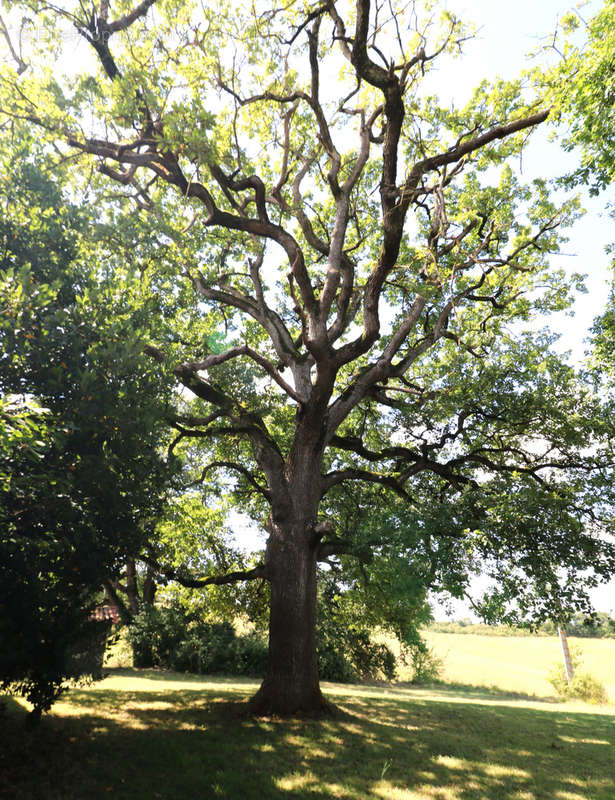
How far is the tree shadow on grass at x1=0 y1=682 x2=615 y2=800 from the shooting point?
5.82 m

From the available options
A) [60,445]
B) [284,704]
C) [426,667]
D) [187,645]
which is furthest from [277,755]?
[426,667]

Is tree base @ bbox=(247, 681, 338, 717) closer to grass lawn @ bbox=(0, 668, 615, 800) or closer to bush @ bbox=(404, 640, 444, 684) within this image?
grass lawn @ bbox=(0, 668, 615, 800)

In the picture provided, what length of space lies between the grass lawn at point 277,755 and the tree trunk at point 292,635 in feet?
1.83

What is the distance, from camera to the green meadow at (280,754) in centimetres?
584

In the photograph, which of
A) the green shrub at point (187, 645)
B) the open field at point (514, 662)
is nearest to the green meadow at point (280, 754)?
the green shrub at point (187, 645)

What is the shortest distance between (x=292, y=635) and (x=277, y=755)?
2761 millimetres

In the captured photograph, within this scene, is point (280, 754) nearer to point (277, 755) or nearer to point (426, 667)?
point (277, 755)

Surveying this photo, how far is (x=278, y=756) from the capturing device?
7.04m

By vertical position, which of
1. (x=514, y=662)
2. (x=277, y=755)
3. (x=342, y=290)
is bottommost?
(x=514, y=662)

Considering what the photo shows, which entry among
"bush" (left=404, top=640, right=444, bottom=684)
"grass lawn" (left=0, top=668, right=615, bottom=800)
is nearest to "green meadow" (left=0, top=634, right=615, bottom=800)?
"grass lawn" (left=0, top=668, right=615, bottom=800)

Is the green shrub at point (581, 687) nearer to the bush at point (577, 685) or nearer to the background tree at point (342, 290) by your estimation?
the bush at point (577, 685)

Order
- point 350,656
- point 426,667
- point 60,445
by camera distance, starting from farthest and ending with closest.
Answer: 1. point 426,667
2. point 350,656
3. point 60,445

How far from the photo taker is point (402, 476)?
40.8 ft

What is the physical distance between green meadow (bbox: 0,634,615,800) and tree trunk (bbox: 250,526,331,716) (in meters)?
0.47
